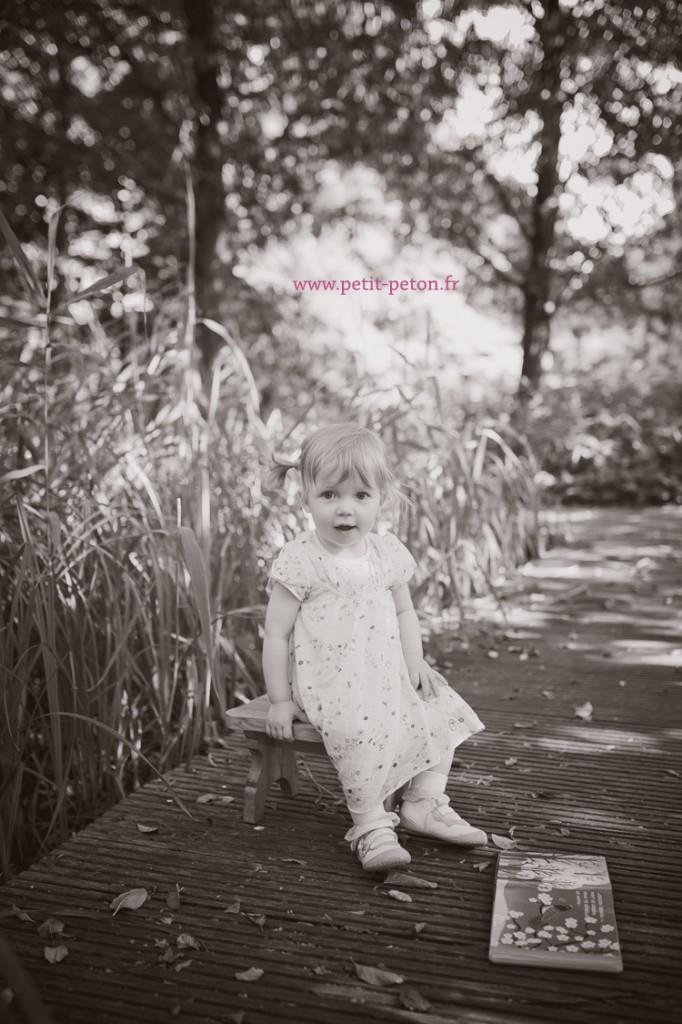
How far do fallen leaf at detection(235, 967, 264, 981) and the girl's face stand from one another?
0.97 meters

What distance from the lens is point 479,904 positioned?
6.40ft

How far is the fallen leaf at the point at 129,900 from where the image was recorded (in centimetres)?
195

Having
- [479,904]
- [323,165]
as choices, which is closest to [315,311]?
[323,165]

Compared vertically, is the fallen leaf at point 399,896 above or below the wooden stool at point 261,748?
below

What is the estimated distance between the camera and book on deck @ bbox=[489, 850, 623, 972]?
172 cm

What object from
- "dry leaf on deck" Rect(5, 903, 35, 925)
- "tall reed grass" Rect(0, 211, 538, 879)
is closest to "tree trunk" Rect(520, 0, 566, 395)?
"tall reed grass" Rect(0, 211, 538, 879)

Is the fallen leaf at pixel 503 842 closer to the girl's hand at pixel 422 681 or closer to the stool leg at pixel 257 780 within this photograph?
the girl's hand at pixel 422 681

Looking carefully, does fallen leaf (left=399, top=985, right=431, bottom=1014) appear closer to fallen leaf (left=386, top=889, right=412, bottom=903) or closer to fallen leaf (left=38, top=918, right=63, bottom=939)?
fallen leaf (left=386, top=889, right=412, bottom=903)

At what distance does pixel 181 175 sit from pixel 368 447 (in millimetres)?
6539

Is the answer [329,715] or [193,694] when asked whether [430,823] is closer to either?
[329,715]

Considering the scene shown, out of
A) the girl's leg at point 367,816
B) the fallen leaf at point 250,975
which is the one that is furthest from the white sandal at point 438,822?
the fallen leaf at point 250,975

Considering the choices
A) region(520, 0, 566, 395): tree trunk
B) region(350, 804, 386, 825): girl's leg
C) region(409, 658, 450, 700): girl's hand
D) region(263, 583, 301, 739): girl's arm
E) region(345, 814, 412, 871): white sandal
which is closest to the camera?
region(345, 814, 412, 871): white sandal

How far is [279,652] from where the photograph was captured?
235 centimetres

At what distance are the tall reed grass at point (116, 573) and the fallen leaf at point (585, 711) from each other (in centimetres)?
98
